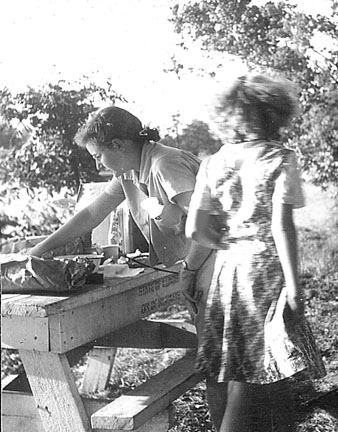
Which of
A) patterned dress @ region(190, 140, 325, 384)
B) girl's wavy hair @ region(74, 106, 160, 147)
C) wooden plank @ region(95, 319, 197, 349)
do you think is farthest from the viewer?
wooden plank @ region(95, 319, 197, 349)

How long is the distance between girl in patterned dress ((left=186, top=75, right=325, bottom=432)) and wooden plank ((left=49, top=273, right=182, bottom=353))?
0.27 m

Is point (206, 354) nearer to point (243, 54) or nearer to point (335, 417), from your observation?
point (335, 417)

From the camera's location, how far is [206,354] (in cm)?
165

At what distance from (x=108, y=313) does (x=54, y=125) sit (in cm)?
55

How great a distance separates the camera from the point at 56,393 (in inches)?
78.9

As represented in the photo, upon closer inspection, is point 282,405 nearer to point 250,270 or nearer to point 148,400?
point 250,270

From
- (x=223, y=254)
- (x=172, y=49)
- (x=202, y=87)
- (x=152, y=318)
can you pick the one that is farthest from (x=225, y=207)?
(x=152, y=318)

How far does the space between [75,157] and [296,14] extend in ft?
2.27

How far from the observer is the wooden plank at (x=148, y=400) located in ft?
6.32

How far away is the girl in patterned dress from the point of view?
1.51 metres

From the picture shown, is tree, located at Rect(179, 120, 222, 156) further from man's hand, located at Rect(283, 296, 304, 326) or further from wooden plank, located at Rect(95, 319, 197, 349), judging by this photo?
wooden plank, located at Rect(95, 319, 197, 349)

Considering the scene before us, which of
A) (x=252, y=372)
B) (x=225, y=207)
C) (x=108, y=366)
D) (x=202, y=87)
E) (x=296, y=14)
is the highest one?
(x=296, y=14)

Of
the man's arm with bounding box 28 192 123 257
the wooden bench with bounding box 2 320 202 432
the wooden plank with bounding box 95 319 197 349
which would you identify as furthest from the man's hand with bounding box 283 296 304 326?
the man's arm with bounding box 28 192 123 257

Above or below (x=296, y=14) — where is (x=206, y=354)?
below
